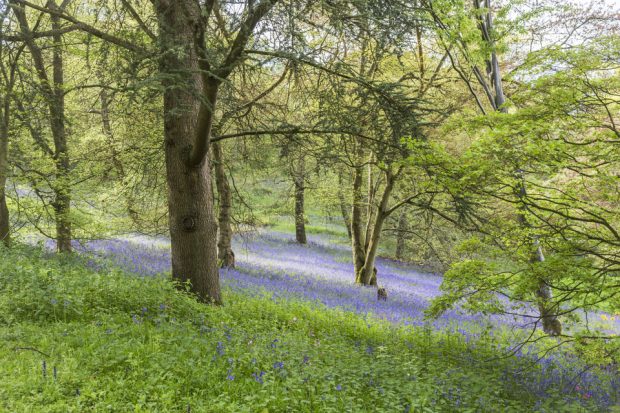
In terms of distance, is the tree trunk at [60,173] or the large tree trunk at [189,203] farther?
the tree trunk at [60,173]

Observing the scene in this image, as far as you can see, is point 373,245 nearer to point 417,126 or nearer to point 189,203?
point 189,203

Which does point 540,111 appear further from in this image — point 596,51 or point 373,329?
point 373,329

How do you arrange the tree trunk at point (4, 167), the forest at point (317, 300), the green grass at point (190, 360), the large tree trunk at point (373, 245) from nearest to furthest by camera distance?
the green grass at point (190, 360) < the forest at point (317, 300) < the tree trunk at point (4, 167) < the large tree trunk at point (373, 245)

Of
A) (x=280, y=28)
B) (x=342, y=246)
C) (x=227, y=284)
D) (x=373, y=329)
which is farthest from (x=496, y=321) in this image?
(x=342, y=246)

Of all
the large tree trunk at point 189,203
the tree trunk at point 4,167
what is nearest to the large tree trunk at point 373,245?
the large tree trunk at point 189,203

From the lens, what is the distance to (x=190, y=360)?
475cm

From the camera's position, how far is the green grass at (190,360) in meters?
4.05

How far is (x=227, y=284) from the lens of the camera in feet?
33.4

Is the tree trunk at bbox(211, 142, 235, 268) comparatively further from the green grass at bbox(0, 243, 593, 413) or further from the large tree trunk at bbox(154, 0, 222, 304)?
the green grass at bbox(0, 243, 593, 413)

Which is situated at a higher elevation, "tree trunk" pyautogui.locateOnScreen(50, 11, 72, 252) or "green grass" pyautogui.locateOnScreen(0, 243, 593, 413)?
"tree trunk" pyautogui.locateOnScreen(50, 11, 72, 252)

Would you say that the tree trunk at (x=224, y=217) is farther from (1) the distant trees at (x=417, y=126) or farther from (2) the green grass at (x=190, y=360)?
(2) the green grass at (x=190, y=360)

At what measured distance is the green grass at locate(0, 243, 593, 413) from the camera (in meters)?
4.05

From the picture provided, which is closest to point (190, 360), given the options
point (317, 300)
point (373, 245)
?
point (317, 300)

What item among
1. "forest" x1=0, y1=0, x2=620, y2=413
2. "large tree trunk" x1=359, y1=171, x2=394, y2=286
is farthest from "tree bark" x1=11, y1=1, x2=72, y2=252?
"large tree trunk" x1=359, y1=171, x2=394, y2=286
